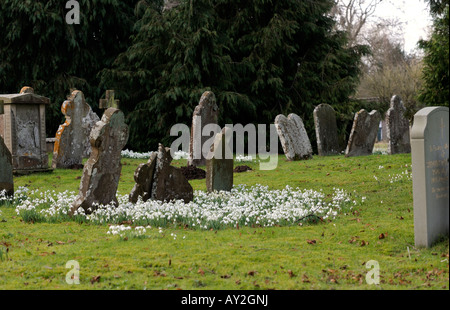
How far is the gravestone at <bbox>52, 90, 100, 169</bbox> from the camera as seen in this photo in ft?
58.9

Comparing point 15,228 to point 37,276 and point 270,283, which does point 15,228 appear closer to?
point 37,276

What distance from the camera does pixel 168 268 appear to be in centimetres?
708

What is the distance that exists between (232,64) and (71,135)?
9.84 meters

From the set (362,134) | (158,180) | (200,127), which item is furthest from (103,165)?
(362,134)

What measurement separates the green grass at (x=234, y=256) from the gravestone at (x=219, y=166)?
11.5ft

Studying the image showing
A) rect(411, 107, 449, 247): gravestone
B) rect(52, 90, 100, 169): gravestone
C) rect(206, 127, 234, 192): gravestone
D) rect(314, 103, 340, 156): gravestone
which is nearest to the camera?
rect(411, 107, 449, 247): gravestone

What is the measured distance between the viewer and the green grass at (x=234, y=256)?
654cm

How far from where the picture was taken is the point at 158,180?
11438 mm

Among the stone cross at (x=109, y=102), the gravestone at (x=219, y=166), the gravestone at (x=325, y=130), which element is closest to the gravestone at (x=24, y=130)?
the stone cross at (x=109, y=102)

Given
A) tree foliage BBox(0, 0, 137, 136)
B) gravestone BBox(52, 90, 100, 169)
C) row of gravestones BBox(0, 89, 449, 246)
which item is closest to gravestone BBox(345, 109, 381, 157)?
row of gravestones BBox(0, 89, 449, 246)

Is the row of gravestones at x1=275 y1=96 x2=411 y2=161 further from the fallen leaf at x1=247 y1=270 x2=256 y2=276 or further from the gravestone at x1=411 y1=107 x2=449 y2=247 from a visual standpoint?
the fallen leaf at x1=247 y1=270 x2=256 y2=276

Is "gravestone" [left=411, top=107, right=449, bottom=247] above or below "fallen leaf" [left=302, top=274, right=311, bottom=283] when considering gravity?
above

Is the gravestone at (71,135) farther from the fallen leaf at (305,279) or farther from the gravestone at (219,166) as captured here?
the fallen leaf at (305,279)

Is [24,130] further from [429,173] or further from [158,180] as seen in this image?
[429,173]
